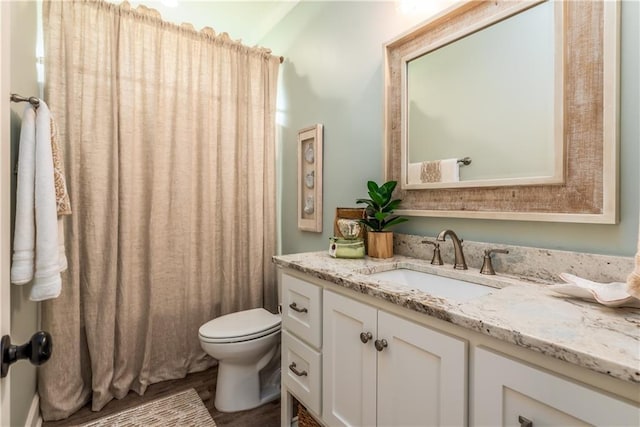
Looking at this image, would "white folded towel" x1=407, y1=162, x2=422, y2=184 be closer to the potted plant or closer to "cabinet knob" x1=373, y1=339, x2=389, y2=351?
the potted plant

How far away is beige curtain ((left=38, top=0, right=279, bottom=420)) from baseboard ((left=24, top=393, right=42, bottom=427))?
0.10 feet

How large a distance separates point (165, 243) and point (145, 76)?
1.06 m

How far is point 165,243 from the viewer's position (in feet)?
6.47

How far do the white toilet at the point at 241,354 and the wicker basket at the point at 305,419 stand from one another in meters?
0.44

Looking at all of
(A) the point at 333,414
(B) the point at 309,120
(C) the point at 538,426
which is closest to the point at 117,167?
(B) the point at 309,120

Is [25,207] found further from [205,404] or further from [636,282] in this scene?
[636,282]

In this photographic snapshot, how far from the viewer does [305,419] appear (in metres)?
1.33

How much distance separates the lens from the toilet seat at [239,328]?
5.34ft

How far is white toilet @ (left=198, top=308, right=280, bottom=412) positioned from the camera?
1625 millimetres

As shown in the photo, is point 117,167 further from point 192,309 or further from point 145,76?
point 192,309

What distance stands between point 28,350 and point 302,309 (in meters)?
0.84

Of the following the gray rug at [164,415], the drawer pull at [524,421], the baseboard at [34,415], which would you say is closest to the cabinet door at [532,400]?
the drawer pull at [524,421]

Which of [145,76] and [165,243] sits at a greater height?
[145,76]

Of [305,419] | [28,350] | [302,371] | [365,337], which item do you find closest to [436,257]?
[365,337]
